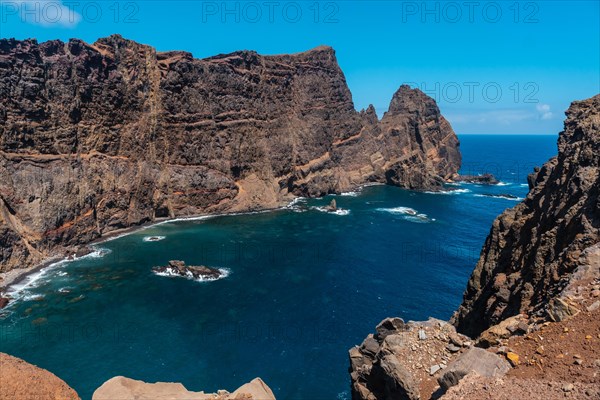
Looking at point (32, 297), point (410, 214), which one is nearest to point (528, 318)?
point (32, 297)

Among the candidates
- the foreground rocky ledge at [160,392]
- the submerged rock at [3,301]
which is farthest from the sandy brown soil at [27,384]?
the submerged rock at [3,301]

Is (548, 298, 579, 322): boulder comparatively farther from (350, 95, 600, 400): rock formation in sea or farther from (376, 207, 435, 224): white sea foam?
(376, 207, 435, 224): white sea foam

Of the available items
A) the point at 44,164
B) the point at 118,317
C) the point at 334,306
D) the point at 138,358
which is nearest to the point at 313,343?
the point at 334,306

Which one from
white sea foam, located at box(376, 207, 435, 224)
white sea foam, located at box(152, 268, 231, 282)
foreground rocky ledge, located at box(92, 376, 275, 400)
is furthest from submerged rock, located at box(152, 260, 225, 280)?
white sea foam, located at box(376, 207, 435, 224)

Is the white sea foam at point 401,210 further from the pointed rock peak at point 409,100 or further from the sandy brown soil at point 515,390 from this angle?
the sandy brown soil at point 515,390

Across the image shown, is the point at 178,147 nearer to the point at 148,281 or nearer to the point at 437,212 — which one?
the point at 148,281

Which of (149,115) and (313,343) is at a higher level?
(149,115)
